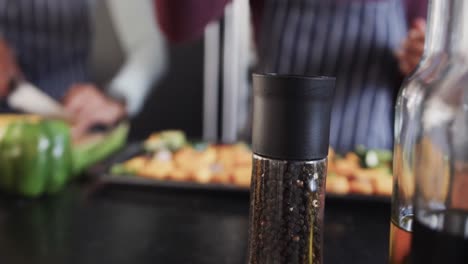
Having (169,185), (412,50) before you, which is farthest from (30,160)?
(412,50)

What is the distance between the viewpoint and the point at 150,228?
2.19 ft

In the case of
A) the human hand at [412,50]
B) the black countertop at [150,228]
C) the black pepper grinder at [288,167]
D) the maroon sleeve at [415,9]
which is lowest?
the black countertop at [150,228]

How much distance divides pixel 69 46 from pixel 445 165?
4.88 feet

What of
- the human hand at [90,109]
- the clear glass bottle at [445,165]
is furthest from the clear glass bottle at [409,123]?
the human hand at [90,109]

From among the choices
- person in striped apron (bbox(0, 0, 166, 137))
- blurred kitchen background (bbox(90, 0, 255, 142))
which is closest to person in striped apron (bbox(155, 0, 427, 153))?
blurred kitchen background (bbox(90, 0, 255, 142))

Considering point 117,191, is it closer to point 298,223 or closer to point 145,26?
point 298,223

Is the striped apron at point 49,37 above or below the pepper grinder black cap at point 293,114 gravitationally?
above

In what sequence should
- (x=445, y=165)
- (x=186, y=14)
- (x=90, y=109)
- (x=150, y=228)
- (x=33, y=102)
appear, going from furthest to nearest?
1. (x=33, y=102)
2. (x=90, y=109)
3. (x=150, y=228)
4. (x=186, y=14)
5. (x=445, y=165)

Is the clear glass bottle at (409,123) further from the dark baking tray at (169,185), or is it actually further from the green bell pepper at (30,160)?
the green bell pepper at (30,160)

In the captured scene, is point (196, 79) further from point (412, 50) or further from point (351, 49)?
point (412, 50)

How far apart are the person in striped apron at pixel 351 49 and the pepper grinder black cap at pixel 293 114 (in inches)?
36.3

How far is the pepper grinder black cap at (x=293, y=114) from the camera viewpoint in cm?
32

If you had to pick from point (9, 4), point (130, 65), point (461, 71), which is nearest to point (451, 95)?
point (461, 71)

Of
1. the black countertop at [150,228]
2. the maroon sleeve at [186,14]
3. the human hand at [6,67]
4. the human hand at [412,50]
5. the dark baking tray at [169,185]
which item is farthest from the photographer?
the human hand at [6,67]
